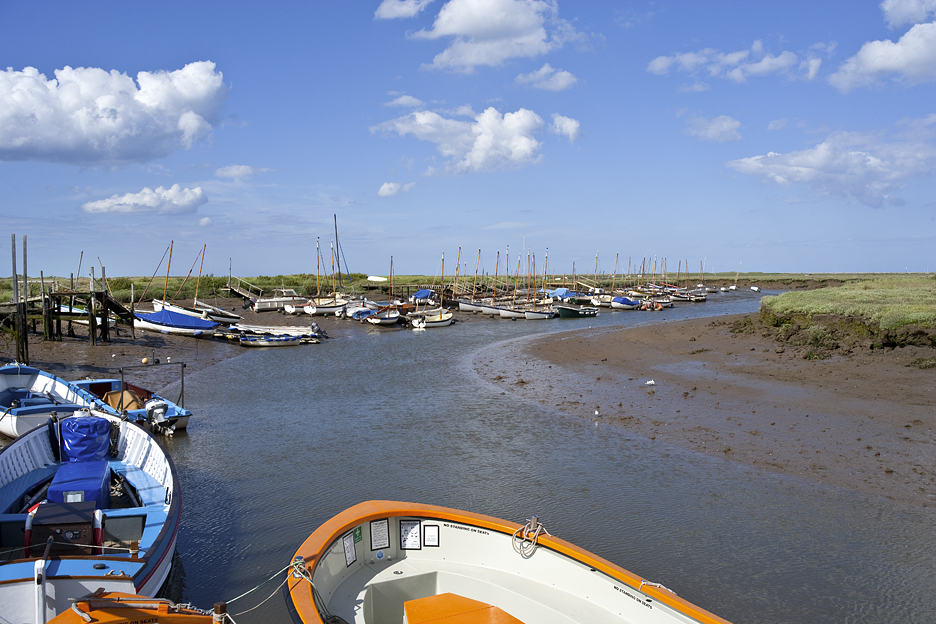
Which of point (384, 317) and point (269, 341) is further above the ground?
point (384, 317)

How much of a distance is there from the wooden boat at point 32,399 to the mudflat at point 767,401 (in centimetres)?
1543

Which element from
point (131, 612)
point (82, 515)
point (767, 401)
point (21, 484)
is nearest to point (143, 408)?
point (21, 484)

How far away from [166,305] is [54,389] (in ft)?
105

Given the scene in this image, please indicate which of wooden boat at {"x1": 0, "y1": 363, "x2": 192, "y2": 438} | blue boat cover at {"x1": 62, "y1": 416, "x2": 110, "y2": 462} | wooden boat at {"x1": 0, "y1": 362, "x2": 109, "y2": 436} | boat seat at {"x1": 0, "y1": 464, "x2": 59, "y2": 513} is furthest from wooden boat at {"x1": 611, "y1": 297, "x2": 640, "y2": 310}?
boat seat at {"x1": 0, "y1": 464, "x2": 59, "y2": 513}

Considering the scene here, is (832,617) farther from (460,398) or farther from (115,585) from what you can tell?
(460,398)

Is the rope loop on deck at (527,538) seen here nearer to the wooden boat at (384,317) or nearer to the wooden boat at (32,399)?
the wooden boat at (32,399)

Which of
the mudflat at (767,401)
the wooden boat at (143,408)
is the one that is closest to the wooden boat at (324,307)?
the mudflat at (767,401)

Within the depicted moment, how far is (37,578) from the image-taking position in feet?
21.9

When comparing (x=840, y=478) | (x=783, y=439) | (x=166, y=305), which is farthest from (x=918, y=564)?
(x=166, y=305)

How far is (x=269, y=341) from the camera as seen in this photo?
4188 cm

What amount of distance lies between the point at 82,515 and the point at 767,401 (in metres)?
20.0

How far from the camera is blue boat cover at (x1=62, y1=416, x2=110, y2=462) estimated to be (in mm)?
12625

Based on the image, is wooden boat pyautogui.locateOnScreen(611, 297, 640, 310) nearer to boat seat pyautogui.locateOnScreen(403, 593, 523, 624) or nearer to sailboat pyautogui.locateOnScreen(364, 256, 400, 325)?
sailboat pyautogui.locateOnScreen(364, 256, 400, 325)

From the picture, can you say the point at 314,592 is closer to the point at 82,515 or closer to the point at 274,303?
the point at 82,515
